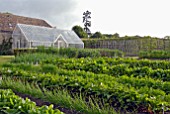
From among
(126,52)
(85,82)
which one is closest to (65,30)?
(126,52)

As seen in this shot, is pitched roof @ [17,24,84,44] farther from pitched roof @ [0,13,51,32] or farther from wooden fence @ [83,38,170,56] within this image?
pitched roof @ [0,13,51,32]

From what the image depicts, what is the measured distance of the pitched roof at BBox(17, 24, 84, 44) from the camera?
32.3m

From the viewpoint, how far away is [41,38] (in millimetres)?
32719

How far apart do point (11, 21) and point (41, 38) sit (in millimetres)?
10556

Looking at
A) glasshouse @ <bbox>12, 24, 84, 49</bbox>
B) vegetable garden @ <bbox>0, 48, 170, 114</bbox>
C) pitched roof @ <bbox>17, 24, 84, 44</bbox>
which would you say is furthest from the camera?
pitched roof @ <bbox>17, 24, 84, 44</bbox>

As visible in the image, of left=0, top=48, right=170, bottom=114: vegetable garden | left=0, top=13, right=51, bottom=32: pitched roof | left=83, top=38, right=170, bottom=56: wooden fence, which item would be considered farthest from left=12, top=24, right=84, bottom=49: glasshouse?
left=0, top=48, right=170, bottom=114: vegetable garden

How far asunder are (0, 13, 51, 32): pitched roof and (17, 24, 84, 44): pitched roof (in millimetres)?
5549

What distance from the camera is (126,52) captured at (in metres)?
31.8

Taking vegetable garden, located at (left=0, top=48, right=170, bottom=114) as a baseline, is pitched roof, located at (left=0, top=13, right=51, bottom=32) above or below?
above

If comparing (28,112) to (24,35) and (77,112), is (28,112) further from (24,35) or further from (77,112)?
(24,35)

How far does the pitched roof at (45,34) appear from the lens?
3228 centimetres

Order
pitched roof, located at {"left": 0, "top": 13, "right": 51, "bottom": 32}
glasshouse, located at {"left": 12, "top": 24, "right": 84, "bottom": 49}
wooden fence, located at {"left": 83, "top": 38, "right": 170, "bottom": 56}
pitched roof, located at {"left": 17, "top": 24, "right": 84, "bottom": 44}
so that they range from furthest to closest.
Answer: pitched roof, located at {"left": 0, "top": 13, "right": 51, "bottom": 32} → pitched roof, located at {"left": 17, "top": 24, "right": 84, "bottom": 44} → glasshouse, located at {"left": 12, "top": 24, "right": 84, "bottom": 49} → wooden fence, located at {"left": 83, "top": 38, "right": 170, "bottom": 56}

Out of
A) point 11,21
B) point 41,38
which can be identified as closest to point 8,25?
point 11,21

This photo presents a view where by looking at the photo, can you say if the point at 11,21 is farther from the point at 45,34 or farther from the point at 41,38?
the point at 41,38
